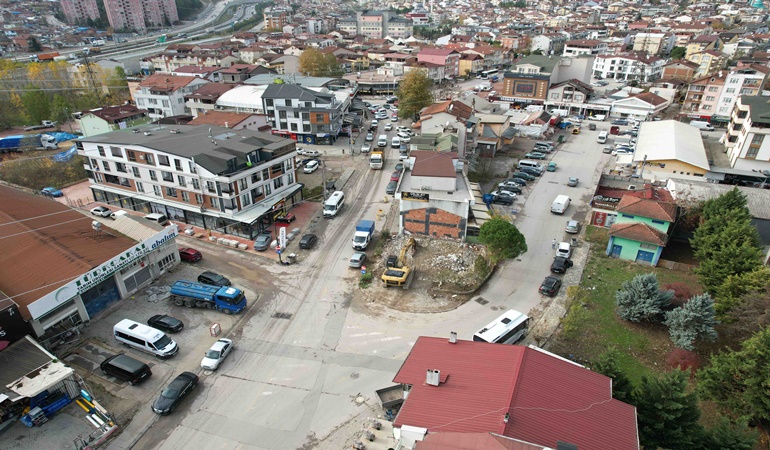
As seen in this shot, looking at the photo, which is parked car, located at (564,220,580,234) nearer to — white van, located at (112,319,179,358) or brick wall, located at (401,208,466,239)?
brick wall, located at (401,208,466,239)

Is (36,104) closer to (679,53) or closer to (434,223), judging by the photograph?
(434,223)

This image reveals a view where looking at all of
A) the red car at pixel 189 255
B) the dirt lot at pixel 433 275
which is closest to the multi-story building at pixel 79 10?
the red car at pixel 189 255

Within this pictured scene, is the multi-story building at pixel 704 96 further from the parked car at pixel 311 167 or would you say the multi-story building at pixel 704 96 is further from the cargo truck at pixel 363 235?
the cargo truck at pixel 363 235

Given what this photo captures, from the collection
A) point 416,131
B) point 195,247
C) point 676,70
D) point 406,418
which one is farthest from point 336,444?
point 676,70

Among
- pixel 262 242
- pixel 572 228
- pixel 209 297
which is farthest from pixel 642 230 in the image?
pixel 209 297

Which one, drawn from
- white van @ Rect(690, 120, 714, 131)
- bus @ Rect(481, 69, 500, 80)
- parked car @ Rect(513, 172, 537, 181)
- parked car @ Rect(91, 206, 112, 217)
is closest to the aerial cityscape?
parked car @ Rect(513, 172, 537, 181)

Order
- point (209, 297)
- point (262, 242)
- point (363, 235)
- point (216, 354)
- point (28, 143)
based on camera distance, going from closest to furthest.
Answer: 1. point (216, 354)
2. point (209, 297)
3. point (363, 235)
4. point (262, 242)
5. point (28, 143)
